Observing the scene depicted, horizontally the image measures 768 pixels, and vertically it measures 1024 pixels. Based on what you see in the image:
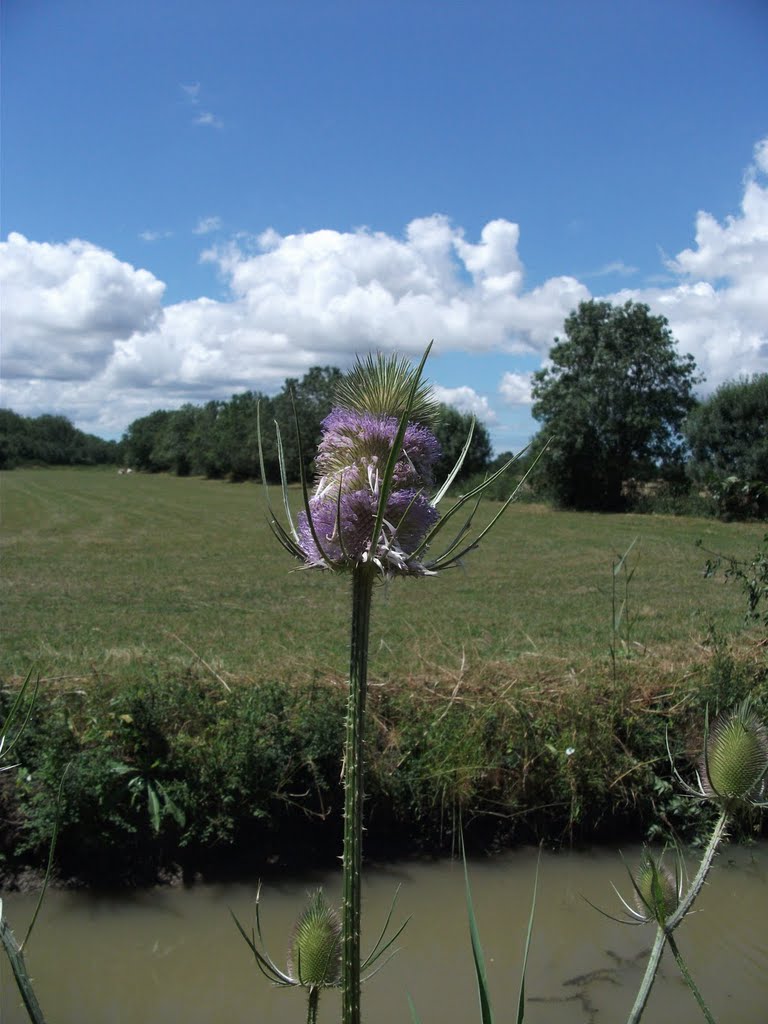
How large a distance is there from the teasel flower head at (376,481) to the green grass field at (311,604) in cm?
14

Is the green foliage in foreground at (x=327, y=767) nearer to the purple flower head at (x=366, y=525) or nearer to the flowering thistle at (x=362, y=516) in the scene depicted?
the flowering thistle at (x=362, y=516)

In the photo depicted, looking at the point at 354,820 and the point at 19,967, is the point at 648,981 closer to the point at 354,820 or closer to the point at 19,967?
the point at 354,820

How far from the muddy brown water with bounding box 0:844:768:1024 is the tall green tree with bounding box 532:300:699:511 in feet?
111

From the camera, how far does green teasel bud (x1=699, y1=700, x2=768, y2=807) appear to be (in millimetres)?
1887

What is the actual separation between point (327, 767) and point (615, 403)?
35689 millimetres

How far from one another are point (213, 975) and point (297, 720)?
5.42 feet

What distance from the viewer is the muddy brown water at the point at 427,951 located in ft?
15.0

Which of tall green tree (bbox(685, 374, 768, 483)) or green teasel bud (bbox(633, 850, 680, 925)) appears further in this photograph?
tall green tree (bbox(685, 374, 768, 483))

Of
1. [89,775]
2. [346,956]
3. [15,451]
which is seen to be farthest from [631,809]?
[15,451]

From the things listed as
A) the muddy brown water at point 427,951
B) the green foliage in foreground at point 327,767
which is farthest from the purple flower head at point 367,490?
the green foliage in foreground at point 327,767

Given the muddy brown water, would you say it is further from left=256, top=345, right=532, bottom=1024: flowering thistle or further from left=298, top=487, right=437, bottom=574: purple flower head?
left=298, top=487, right=437, bottom=574: purple flower head

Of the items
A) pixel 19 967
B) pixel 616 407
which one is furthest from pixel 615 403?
pixel 19 967

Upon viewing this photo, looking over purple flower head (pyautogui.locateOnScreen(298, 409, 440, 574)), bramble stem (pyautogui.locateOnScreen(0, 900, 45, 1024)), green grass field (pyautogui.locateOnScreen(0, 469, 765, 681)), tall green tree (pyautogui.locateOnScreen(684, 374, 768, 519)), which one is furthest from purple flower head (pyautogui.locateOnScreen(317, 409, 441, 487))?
tall green tree (pyautogui.locateOnScreen(684, 374, 768, 519))

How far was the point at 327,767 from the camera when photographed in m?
5.77
